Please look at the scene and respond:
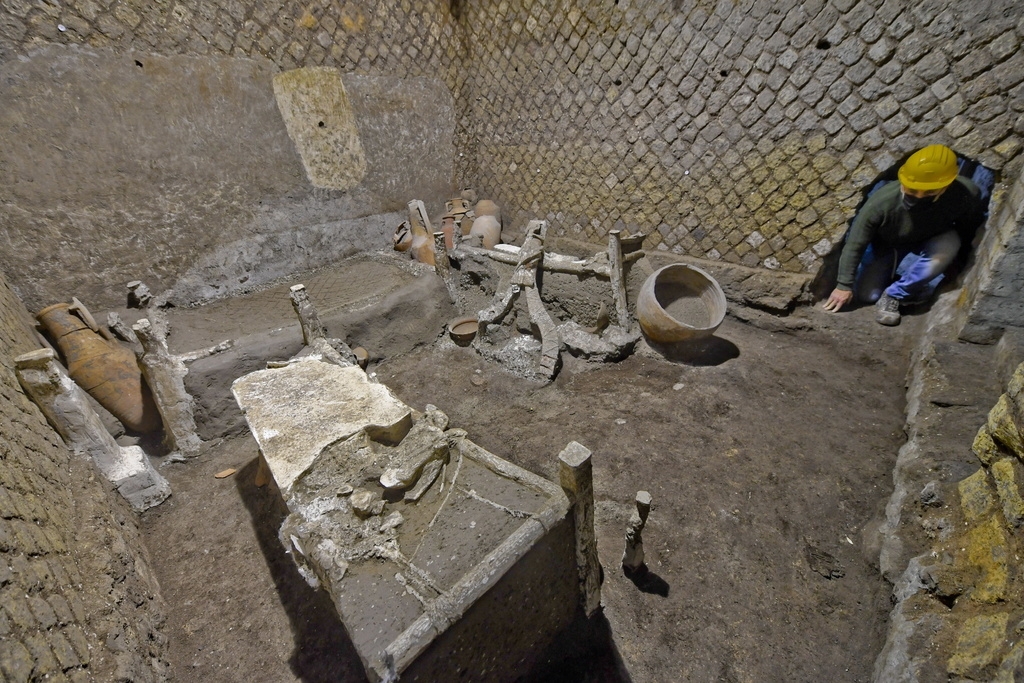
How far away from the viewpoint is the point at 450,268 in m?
5.32

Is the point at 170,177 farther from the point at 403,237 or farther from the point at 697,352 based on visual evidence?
the point at 697,352

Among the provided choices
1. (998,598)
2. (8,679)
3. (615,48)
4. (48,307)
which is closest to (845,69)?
(615,48)

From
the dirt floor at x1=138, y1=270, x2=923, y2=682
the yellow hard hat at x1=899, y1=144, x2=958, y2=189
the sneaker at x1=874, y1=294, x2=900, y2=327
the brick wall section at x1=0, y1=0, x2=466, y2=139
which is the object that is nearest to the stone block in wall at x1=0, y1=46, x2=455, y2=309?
the brick wall section at x1=0, y1=0, x2=466, y2=139

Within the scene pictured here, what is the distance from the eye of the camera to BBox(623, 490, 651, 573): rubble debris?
2.29m

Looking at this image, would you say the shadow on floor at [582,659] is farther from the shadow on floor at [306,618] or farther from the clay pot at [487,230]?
the clay pot at [487,230]

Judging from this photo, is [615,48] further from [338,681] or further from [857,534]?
[338,681]

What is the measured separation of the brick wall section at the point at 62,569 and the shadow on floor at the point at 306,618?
1.99 ft

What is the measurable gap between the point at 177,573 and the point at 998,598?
4112 mm

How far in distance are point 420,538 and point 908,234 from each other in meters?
4.75

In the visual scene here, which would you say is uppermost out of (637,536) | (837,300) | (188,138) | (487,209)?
(188,138)

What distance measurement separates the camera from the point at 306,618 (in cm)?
257

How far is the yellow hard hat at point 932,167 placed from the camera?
11.7 ft

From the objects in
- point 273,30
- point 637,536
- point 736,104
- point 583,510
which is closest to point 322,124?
point 273,30

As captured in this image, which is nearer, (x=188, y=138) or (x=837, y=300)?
(x=837, y=300)
